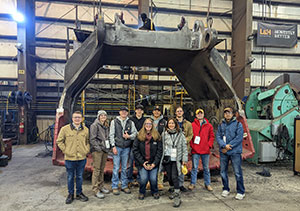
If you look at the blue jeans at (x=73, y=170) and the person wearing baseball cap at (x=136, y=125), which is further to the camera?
the person wearing baseball cap at (x=136, y=125)

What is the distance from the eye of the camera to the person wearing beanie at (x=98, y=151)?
3.67 meters

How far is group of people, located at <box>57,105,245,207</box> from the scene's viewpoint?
11.5 ft

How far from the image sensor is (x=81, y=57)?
4422 mm

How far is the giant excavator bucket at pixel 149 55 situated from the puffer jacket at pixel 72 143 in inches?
29.5

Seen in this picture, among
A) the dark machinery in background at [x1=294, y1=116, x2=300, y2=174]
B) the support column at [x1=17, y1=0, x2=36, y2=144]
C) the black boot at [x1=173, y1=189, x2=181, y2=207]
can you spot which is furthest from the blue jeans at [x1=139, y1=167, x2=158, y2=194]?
the support column at [x1=17, y1=0, x2=36, y2=144]

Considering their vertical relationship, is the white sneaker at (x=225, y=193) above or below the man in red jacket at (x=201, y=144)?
below

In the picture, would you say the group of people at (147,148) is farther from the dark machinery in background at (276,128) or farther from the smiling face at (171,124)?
the dark machinery in background at (276,128)

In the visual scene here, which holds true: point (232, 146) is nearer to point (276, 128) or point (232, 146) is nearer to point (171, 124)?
point (171, 124)

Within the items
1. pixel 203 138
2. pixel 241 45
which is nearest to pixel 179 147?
pixel 203 138

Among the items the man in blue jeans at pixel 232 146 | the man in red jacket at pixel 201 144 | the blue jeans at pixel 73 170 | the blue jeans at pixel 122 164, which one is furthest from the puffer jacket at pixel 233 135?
the blue jeans at pixel 73 170

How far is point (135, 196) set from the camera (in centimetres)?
372

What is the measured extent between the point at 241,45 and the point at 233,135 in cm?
896

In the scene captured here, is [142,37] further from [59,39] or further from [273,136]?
[59,39]

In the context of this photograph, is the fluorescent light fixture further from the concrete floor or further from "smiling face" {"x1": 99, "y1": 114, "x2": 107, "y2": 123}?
"smiling face" {"x1": 99, "y1": 114, "x2": 107, "y2": 123}
